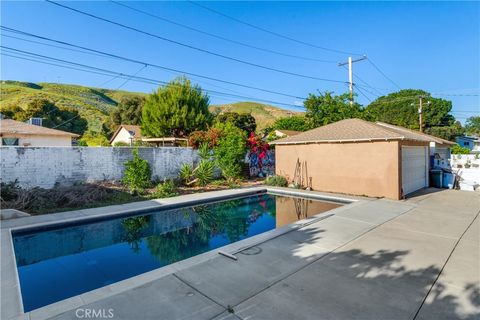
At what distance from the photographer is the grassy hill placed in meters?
44.6

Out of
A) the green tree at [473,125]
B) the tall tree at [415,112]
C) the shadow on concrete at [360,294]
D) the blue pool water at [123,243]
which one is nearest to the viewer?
the shadow on concrete at [360,294]

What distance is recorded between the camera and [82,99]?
56.0 meters

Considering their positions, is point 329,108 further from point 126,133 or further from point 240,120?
point 126,133

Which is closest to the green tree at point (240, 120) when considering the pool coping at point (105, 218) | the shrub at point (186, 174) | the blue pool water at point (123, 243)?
the shrub at point (186, 174)

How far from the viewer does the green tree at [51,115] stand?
112 ft

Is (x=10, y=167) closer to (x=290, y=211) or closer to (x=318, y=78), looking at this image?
(x=290, y=211)

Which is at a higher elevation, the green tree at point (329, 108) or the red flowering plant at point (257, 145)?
the green tree at point (329, 108)

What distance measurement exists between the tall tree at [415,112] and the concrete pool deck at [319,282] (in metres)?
46.0

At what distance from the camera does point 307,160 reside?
47.0ft

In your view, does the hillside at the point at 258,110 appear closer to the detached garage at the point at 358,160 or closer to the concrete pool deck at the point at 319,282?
the detached garage at the point at 358,160

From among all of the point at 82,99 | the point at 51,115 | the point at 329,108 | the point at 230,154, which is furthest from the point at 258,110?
the point at 230,154

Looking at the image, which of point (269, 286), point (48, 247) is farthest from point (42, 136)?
point (269, 286)

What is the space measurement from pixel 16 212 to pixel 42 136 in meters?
15.1

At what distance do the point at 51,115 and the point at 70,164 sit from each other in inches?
1235
